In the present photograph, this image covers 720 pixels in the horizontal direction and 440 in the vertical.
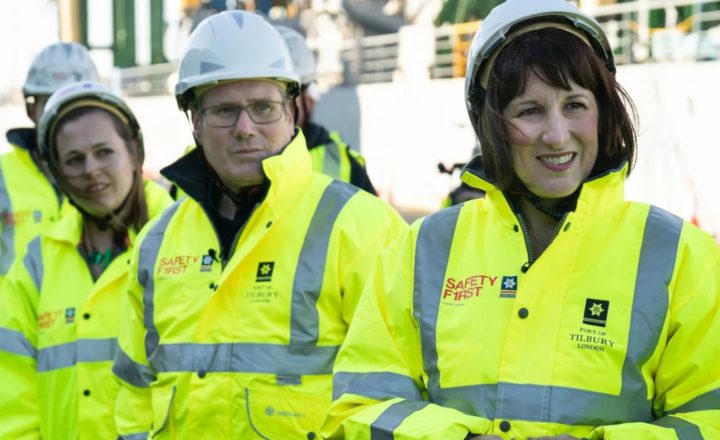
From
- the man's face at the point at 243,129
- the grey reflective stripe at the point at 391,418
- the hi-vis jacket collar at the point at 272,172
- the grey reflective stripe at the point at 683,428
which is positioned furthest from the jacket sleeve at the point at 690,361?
the man's face at the point at 243,129

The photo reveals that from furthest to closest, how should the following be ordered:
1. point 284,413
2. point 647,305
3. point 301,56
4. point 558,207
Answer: point 301,56
point 284,413
point 558,207
point 647,305

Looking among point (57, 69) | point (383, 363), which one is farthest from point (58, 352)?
point (57, 69)

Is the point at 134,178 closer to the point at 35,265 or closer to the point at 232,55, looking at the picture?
the point at 35,265

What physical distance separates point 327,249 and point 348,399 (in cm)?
83

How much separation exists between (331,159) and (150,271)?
109 inches

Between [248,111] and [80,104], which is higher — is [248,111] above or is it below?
above

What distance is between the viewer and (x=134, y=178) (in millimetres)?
5434

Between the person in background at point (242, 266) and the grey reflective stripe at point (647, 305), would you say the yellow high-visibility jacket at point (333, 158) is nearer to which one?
the person in background at point (242, 266)

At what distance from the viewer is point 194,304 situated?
4199 millimetres

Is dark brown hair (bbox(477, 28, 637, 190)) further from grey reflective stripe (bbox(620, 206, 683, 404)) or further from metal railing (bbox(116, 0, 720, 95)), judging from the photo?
metal railing (bbox(116, 0, 720, 95))

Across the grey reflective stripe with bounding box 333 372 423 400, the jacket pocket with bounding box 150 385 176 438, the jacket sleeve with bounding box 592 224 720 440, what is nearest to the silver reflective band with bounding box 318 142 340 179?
the jacket pocket with bounding box 150 385 176 438

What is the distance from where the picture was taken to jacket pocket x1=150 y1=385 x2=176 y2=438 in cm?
418

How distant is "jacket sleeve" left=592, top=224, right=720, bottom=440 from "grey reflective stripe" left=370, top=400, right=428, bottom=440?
1.55ft

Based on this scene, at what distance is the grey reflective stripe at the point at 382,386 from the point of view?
3.26m
